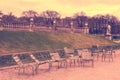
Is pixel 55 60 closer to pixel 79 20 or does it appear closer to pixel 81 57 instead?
pixel 81 57

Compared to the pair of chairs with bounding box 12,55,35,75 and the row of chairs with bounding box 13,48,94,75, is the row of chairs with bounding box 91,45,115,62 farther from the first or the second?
the pair of chairs with bounding box 12,55,35,75

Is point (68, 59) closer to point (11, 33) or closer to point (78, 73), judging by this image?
point (78, 73)

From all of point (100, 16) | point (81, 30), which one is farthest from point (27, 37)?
point (100, 16)

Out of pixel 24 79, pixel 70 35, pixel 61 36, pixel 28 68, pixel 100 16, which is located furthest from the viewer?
pixel 100 16

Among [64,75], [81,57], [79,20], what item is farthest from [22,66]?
[79,20]

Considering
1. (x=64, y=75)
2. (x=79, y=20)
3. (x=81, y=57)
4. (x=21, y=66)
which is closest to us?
(x=64, y=75)

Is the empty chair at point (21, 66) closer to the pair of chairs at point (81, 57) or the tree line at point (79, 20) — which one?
the pair of chairs at point (81, 57)

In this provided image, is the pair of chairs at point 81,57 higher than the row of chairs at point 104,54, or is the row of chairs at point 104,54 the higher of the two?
the pair of chairs at point 81,57

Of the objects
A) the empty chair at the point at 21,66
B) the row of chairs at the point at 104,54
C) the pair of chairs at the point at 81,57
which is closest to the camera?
the empty chair at the point at 21,66

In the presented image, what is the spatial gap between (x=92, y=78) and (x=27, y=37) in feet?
56.2

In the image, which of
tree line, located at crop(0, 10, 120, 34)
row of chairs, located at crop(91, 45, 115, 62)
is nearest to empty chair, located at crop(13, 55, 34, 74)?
row of chairs, located at crop(91, 45, 115, 62)

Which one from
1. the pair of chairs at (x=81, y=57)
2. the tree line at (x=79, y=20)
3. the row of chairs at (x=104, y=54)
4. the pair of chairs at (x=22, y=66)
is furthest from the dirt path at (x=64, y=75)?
the tree line at (x=79, y=20)

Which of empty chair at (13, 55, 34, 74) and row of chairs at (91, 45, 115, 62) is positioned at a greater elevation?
empty chair at (13, 55, 34, 74)

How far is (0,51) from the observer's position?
22750 mm
